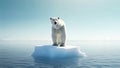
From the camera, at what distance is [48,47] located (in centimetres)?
2158

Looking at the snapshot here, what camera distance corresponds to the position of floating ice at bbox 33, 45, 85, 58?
834 inches

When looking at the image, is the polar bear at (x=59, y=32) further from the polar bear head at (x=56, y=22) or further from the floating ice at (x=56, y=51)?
the floating ice at (x=56, y=51)

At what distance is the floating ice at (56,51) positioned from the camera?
21.2 m

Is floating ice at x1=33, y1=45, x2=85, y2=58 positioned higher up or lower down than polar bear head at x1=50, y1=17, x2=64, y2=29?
lower down

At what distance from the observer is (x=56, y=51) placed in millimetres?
20984

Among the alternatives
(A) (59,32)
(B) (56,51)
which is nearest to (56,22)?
(A) (59,32)

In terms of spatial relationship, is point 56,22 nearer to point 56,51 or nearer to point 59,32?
point 59,32

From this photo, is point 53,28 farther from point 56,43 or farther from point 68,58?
point 68,58

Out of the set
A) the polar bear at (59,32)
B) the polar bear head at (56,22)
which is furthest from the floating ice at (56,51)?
the polar bear head at (56,22)

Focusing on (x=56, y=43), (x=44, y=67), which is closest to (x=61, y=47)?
(x=56, y=43)

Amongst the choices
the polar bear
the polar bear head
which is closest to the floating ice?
the polar bear

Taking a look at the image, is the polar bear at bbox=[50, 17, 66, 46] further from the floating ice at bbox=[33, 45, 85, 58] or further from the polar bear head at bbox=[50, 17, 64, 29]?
the floating ice at bbox=[33, 45, 85, 58]

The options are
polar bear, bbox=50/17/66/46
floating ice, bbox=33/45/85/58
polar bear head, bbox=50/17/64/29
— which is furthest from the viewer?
polar bear, bbox=50/17/66/46

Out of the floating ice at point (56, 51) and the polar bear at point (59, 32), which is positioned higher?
the polar bear at point (59, 32)
